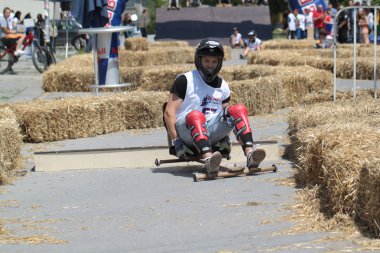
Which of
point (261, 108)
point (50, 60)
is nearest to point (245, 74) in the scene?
point (261, 108)

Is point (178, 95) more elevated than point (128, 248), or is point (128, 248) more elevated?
point (178, 95)

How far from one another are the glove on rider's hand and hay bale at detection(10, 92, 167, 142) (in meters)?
3.71

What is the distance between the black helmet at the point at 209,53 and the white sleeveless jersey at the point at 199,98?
0.06 metres

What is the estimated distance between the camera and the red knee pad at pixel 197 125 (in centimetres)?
831

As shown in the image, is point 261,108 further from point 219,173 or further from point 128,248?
point 128,248

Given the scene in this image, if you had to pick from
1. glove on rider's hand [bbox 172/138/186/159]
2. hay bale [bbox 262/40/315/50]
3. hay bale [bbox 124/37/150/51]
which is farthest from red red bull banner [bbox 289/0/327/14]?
glove on rider's hand [bbox 172/138/186/159]

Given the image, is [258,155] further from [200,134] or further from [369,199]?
[369,199]

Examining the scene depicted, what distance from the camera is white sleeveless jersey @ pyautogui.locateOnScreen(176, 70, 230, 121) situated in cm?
866

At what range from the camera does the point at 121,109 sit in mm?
12828

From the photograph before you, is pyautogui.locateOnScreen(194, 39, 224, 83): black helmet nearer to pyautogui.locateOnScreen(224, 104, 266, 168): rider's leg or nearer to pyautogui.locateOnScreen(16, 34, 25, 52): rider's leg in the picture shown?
pyautogui.locateOnScreen(224, 104, 266, 168): rider's leg

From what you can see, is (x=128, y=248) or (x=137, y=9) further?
(x=137, y=9)

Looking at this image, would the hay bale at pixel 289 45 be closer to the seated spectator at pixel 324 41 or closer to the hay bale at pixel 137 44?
the seated spectator at pixel 324 41

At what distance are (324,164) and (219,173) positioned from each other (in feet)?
5.34

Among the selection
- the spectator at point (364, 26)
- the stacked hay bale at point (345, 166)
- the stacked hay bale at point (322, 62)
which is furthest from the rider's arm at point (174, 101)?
the spectator at point (364, 26)
